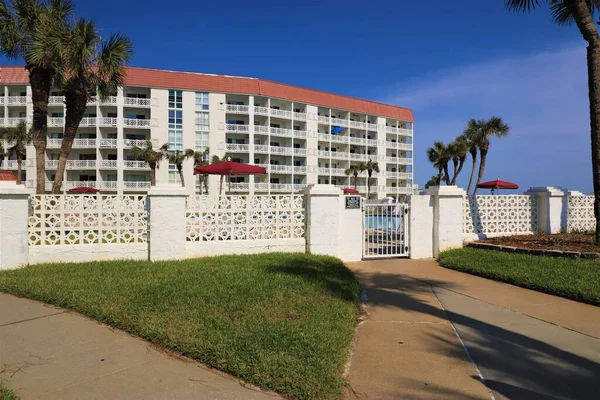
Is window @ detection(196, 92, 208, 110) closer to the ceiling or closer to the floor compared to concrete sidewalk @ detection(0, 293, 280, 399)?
closer to the ceiling

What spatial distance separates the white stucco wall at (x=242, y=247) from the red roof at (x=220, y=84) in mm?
42098

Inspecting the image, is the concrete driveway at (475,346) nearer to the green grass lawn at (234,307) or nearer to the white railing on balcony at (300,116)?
the green grass lawn at (234,307)

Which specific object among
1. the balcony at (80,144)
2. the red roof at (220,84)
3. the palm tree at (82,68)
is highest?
the red roof at (220,84)

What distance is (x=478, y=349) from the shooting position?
163 inches

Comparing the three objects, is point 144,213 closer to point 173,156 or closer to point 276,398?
point 276,398

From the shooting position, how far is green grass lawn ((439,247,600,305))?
243 inches

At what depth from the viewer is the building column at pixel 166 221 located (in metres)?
8.07

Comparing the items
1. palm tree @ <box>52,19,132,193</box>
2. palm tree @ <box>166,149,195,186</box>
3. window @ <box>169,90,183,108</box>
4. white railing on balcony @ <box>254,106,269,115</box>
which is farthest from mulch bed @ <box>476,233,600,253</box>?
window @ <box>169,90,183,108</box>

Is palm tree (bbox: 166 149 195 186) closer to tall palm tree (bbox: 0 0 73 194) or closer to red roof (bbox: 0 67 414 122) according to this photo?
red roof (bbox: 0 67 414 122)

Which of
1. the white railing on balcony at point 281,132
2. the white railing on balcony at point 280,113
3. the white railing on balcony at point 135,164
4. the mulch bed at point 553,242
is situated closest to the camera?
the mulch bed at point 553,242

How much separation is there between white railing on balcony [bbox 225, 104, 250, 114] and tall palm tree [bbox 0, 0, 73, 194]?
1462 inches

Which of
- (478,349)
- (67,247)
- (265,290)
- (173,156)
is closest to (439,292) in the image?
(478,349)

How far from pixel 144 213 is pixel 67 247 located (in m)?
1.65

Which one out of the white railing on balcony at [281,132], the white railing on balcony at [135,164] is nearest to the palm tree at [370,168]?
the white railing on balcony at [281,132]
